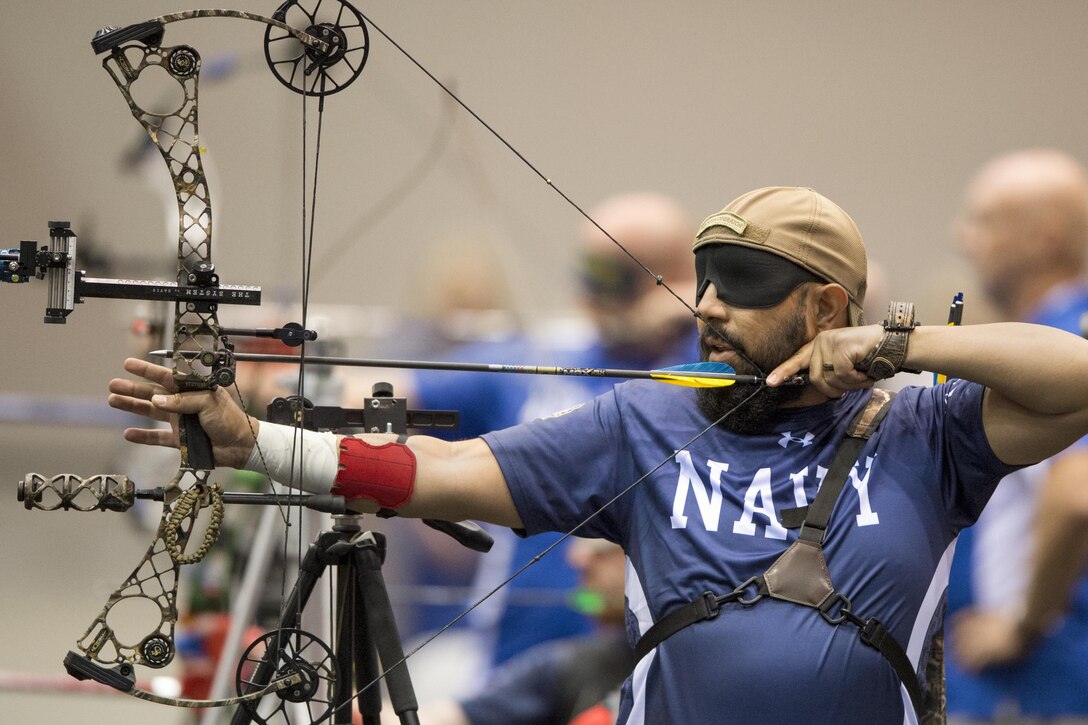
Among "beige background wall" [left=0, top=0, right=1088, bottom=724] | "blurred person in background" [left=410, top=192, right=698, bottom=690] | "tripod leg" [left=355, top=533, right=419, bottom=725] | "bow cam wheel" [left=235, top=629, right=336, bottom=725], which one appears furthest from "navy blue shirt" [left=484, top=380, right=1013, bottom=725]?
"beige background wall" [left=0, top=0, right=1088, bottom=724]

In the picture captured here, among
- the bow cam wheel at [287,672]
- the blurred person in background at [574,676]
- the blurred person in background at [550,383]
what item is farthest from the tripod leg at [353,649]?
the blurred person in background at [550,383]

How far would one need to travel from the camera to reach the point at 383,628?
179 cm

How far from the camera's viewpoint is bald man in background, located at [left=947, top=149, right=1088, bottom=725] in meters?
3.05

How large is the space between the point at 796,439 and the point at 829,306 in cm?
22

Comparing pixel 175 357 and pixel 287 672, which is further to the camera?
pixel 287 672

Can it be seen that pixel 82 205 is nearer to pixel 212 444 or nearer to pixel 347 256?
pixel 347 256

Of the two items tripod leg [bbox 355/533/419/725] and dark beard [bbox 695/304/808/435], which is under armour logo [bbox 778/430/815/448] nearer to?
dark beard [bbox 695/304/808/435]

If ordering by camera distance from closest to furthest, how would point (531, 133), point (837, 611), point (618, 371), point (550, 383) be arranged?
point (837, 611) → point (618, 371) → point (550, 383) → point (531, 133)

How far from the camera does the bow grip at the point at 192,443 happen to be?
1534 mm

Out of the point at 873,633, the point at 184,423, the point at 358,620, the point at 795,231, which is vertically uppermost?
the point at 795,231

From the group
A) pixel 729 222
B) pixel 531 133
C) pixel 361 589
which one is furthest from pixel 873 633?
pixel 531 133

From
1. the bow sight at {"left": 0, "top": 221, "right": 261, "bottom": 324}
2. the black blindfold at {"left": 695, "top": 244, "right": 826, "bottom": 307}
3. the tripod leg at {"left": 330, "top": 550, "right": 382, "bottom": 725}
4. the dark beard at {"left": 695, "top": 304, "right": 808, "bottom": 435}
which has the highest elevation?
the black blindfold at {"left": 695, "top": 244, "right": 826, "bottom": 307}

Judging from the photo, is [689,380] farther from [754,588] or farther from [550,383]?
[550,383]

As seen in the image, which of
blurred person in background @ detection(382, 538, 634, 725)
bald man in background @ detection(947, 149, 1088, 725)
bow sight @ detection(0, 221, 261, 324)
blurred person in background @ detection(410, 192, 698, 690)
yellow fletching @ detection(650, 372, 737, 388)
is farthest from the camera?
blurred person in background @ detection(410, 192, 698, 690)
